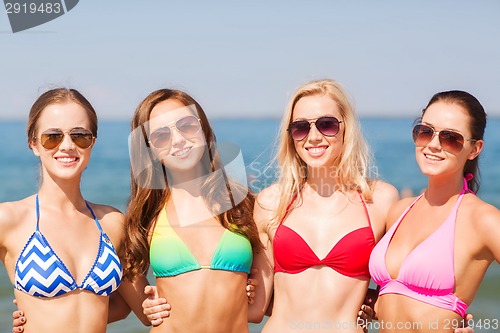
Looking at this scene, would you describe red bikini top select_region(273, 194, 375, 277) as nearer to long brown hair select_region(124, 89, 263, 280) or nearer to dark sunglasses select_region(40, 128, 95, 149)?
long brown hair select_region(124, 89, 263, 280)

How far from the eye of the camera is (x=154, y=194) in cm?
550

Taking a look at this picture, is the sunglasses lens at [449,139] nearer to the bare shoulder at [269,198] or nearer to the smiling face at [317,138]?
the smiling face at [317,138]

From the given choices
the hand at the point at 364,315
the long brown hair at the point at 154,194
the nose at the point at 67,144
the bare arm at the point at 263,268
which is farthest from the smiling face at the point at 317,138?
the nose at the point at 67,144

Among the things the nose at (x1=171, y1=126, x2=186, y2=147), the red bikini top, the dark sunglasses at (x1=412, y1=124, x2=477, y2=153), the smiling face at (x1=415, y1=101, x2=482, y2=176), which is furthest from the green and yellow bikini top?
the dark sunglasses at (x1=412, y1=124, x2=477, y2=153)

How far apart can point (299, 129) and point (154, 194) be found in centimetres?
126

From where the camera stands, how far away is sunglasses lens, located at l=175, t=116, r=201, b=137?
532 cm

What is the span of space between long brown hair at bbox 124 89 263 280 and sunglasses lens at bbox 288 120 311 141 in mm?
664

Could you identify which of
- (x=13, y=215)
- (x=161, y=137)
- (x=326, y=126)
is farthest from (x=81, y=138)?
(x=326, y=126)

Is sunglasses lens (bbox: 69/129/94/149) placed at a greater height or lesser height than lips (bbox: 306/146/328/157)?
greater

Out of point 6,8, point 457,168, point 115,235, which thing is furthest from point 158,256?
point 6,8

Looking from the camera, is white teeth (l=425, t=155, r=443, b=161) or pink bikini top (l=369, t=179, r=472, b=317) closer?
pink bikini top (l=369, t=179, r=472, b=317)

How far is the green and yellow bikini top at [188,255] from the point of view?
203 inches

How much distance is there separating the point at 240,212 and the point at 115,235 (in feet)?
3.20

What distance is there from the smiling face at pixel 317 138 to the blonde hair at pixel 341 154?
0.05 m
